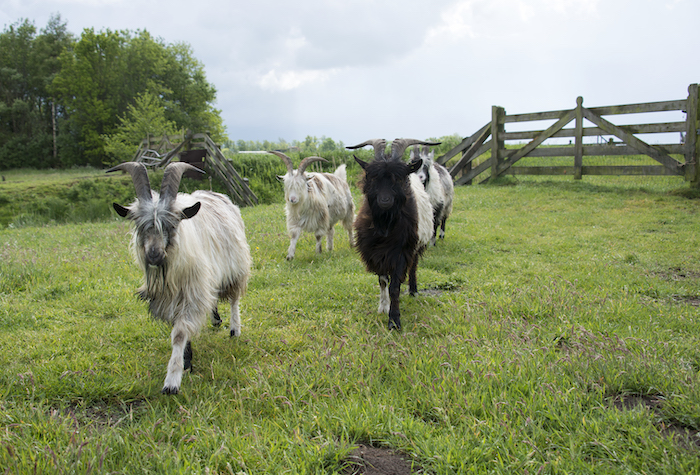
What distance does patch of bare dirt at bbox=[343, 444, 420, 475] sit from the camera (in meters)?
2.34

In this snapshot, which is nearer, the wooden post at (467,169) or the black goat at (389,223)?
the black goat at (389,223)

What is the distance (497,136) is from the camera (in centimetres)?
1634

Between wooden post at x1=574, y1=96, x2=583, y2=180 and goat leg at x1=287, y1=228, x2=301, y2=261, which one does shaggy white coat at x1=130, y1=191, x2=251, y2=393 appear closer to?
goat leg at x1=287, y1=228, x2=301, y2=261

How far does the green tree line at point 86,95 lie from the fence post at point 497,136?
2620 centimetres

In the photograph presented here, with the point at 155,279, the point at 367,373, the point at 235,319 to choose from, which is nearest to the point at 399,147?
the point at 235,319

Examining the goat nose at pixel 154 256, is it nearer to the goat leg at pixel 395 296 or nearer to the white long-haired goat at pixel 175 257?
the white long-haired goat at pixel 175 257

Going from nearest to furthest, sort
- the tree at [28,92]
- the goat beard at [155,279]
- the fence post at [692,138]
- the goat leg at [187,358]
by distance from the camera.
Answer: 1. the goat beard at [155,279]
2. the goat leg at [187,358]
3. the fence post at [692,138]
4. the tree at [28,92]

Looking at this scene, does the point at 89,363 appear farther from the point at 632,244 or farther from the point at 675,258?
the point at 632,244

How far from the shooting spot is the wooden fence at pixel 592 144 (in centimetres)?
1271

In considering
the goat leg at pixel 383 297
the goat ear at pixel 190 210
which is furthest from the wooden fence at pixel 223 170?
the goat ear at pixel 190 210

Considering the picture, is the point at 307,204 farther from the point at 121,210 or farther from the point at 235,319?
the point at 121,210

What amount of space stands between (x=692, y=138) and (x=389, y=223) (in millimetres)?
12594

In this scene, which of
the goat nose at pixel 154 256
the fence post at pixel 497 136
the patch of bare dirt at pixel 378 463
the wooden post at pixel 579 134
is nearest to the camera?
the patch of bare dirt at pixel 378 463

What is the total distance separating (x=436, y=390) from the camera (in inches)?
118
